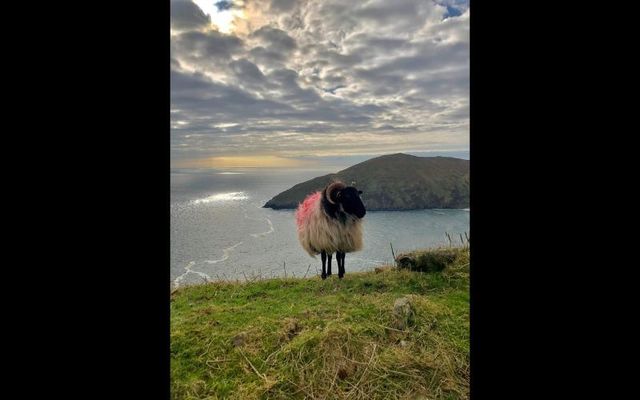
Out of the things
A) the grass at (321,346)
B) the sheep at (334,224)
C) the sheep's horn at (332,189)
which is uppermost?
the sheep's horn at (332,189)

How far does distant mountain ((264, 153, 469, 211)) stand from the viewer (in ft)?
15.4

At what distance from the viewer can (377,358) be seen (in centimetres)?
290

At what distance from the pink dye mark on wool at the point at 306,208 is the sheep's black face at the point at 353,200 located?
0.59 m

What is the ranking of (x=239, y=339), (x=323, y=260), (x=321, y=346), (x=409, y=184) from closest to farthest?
(x=321, y=346) < (x=239, y=339) < (x=409, y=184) < (x=323, y=260)

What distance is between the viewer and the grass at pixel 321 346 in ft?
8.60

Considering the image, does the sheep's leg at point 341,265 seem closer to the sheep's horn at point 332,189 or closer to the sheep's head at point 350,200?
the sheep's head at point 350,200

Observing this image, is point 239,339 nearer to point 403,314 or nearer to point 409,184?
point 403,314

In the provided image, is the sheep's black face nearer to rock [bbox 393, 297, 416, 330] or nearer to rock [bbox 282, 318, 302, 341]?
rock [bbox 393, 297, 416, 330]

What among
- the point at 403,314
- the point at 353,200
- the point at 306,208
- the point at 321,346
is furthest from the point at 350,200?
the point at 321,346

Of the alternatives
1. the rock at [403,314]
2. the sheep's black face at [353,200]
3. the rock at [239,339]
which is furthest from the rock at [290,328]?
the sheep's black face at [353,200]

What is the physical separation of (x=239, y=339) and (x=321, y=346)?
0.82 metres

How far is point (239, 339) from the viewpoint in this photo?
127 inches
